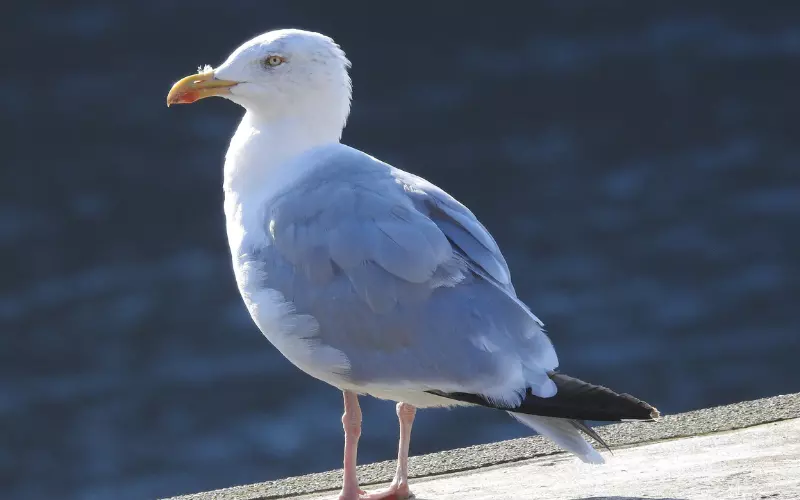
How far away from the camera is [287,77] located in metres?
5.09

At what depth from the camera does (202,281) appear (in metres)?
10.7

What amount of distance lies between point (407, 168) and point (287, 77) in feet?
20.3

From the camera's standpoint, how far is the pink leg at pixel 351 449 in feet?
15.6

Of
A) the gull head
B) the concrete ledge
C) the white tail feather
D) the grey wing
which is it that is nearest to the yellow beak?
the gull head

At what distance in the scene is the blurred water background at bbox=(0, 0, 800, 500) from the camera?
9.66 m

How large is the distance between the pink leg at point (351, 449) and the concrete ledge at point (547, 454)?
0.70ft

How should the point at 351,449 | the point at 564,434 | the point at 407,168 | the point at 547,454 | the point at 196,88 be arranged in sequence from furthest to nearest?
the point at 407,168 → the point at 196,88 → the point at 547,454 → the point at 351,449 → the point at 564,434

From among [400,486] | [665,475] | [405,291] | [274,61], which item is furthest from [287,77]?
[665,475]

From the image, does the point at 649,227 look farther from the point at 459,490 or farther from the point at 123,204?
the point at 459,490

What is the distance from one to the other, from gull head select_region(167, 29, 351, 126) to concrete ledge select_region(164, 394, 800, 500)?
3.88ft

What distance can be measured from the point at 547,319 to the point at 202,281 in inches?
94.3

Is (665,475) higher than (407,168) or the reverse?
higher

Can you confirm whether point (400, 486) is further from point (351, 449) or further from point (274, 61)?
point (274, 61)

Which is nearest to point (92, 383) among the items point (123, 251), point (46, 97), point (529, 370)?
point (123, 251)
